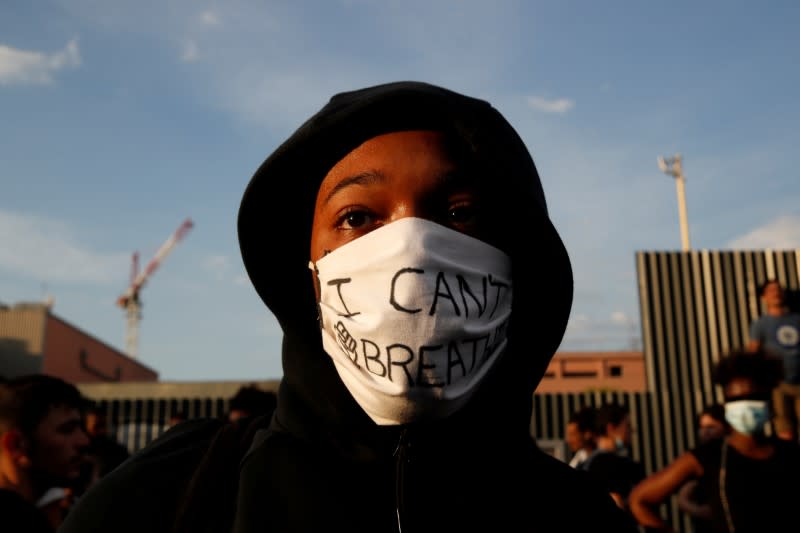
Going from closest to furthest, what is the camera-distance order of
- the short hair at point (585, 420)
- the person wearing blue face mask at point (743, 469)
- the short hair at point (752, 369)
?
the person wearing blue face mask at point (743, 469), the short hair at point (752, 369), the short hair at point (585, 420)

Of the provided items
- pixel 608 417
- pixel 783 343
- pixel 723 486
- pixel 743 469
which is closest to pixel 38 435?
pixel 723 486

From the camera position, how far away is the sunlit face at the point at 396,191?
5.22ft

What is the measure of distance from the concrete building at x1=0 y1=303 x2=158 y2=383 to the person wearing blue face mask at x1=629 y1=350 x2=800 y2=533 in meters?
36.9

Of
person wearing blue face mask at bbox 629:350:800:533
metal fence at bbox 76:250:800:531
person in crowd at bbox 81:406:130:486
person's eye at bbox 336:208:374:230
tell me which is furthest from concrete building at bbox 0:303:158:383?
person's eye at bbox 336:208:374:230

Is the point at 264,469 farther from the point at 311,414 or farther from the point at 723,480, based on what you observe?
the point at 723,480

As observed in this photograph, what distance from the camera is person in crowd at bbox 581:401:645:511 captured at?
5511 mm

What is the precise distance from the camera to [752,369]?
17.7 ft

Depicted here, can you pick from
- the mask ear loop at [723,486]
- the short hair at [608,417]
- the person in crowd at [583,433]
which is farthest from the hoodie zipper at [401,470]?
the person in crowd at [583,433]

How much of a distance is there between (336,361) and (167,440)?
0.38 meters

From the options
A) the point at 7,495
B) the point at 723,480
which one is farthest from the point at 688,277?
the point at 7,495

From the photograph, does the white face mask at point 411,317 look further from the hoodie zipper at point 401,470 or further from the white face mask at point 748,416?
the white face mask at point 748,416

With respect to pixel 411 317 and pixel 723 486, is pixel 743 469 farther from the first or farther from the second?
pixel 411 317

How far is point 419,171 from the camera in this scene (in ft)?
5.21

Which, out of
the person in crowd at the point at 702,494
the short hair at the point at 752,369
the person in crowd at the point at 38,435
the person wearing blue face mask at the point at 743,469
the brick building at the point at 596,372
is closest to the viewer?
the person in crowd at the point at 38,435
